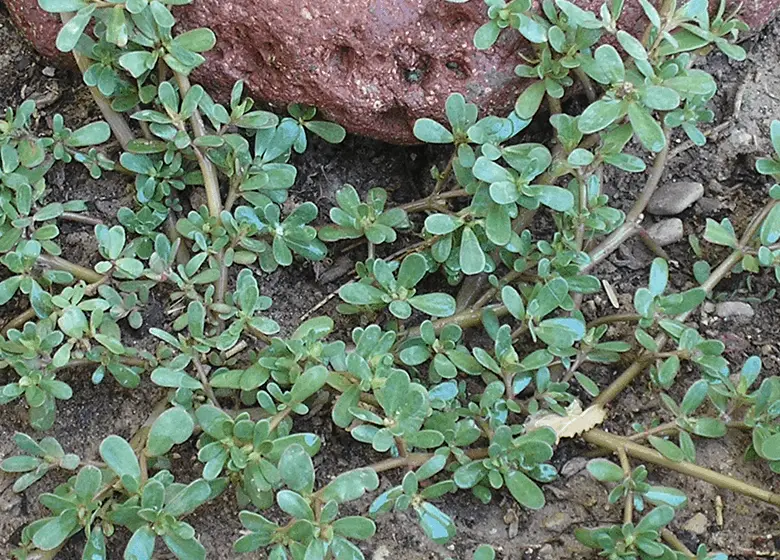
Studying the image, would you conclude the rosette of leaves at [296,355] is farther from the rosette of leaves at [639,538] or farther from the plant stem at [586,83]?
the plant stem at [586,83]

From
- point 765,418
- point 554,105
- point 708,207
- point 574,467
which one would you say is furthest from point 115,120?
point 765,418

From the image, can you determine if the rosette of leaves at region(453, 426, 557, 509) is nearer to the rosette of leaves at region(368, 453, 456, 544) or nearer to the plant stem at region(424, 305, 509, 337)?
the rosette of leaves at region(368, 453, 456, 544)

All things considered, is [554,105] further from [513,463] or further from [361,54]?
[513,463]

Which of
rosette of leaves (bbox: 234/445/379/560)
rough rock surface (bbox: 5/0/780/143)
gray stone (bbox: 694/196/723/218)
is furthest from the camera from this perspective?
gray stone (bbox: 694/196/723/218)

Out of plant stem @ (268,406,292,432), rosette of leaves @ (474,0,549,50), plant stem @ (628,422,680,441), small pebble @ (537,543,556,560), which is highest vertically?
rosette of leaves @ (474,0,549,50)

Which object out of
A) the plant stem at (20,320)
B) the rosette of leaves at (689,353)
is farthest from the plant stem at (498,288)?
the plant stem at (20,320)

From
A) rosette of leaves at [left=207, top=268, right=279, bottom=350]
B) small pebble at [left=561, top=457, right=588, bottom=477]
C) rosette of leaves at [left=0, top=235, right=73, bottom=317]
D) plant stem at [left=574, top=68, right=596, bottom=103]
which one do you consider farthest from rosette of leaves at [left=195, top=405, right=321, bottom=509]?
plant stem at [left=574, top=68, right=596, bottom=103]

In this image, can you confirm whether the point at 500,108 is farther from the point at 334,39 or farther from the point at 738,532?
the point at 738,532

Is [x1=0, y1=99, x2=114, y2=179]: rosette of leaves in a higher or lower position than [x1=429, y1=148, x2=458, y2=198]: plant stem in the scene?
lower
